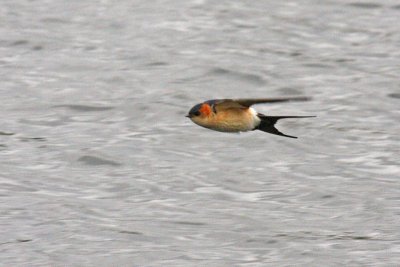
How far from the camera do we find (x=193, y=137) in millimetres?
17344

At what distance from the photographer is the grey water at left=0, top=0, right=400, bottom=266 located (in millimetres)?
13055

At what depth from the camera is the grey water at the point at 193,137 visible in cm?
1305

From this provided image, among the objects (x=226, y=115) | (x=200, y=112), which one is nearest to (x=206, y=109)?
(x=200, y=112)

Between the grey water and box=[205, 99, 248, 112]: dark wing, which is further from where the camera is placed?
the grey water

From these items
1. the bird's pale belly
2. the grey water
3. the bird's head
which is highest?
the bird's head

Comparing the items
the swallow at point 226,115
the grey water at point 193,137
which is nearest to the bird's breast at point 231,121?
the swallow at point 226,115

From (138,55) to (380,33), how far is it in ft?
12.6

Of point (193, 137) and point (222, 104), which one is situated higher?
point (222, 104)

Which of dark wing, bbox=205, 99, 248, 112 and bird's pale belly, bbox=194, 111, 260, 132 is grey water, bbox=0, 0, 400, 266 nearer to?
bird's pale belly, bbox=194, 111, 260, 132

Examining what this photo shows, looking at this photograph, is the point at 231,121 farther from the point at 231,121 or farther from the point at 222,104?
the point at 222,104

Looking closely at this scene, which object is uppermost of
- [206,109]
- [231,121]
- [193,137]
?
[206,109]

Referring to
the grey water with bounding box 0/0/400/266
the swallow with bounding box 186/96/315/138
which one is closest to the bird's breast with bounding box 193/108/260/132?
the swallow with bounding box 186/96/315/138

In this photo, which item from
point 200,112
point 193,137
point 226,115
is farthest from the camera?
point 193,137

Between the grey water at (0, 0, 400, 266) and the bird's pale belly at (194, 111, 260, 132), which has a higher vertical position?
the bird's pale belly at (194, 111, 260, 132)
